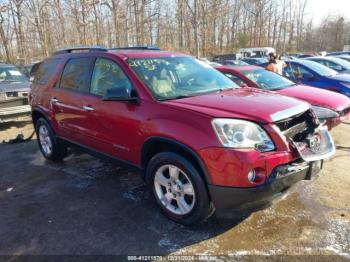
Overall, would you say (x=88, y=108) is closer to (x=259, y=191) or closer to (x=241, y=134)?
(x=241, y=134)

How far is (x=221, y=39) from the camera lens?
155ft

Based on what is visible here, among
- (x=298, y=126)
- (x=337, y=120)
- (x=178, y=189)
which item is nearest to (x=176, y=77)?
(x=178, y=189)

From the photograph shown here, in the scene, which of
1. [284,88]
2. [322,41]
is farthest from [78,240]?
[322,41]

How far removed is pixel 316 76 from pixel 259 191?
24.3ft

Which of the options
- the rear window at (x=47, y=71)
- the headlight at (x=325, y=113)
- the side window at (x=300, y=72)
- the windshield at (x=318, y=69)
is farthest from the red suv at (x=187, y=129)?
the windshield at (x=318, y=69)

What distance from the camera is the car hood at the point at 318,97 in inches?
255

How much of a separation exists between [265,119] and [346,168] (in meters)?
2.73

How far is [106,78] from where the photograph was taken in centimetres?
433

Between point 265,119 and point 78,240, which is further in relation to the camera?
point 78,240

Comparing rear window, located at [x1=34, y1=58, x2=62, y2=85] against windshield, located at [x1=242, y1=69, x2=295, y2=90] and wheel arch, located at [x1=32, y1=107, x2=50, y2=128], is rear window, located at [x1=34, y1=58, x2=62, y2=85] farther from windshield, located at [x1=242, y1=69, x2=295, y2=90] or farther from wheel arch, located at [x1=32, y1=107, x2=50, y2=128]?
windshield, located at [x1=242, y1=69, x2=295, y2=90]

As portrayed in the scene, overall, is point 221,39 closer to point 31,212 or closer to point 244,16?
point 244,16

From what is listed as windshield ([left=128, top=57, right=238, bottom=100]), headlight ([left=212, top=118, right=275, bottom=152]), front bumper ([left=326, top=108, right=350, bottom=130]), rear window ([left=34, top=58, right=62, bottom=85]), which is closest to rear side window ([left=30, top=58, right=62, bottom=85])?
rear window ([left=34, top=58, right=62, bottom=85])

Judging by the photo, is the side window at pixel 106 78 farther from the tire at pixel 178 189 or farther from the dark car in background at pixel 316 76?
the dark car in background at pixel 316 76

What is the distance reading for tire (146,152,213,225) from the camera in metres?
3.28
